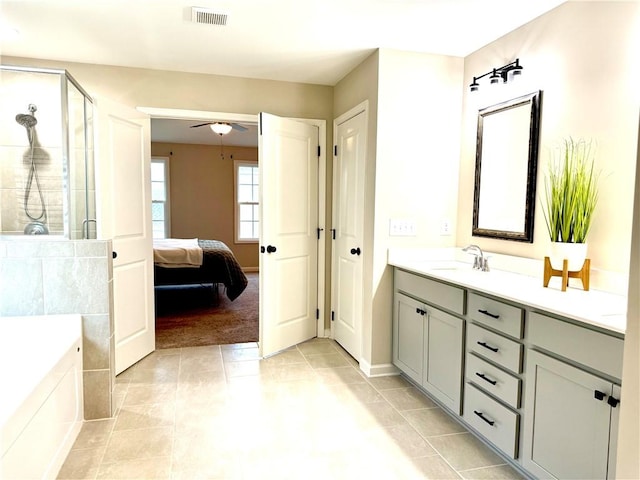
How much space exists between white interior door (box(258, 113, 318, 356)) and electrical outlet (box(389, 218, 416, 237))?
102cm

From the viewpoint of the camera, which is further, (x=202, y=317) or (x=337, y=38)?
(x=202, y=317)

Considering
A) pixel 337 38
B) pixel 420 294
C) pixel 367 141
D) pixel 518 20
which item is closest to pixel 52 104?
pixel 337 38

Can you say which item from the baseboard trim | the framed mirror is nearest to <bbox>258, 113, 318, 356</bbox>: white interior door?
the baseboard trim

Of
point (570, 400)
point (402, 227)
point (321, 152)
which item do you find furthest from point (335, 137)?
point (570, 400)

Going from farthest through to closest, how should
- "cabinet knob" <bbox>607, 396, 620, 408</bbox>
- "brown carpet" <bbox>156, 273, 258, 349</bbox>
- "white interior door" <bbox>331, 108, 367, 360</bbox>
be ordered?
"brown carpet" <bbox>156, 273, 258, 349</bbox> < "white interior door" <bbox>331, 108, 367, 360</bbox> < "cabinet knob" <bbox>607, 396, 620, 408</bbox>

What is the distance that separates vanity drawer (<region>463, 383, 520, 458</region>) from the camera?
6.44ft

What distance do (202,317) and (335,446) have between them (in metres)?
3.01

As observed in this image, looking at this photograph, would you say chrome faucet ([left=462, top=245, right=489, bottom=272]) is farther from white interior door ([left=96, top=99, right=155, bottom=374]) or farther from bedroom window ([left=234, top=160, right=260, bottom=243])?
bedroom window ([left=234, top=160, right=260, bottom=243])

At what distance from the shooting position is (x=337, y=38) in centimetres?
289

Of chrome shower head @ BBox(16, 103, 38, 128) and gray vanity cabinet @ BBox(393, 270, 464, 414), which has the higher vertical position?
chrome shower head @ BBox(16, 103, 38, 128)

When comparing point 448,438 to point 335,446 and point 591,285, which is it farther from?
point 591,285

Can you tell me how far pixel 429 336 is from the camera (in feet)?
8.75

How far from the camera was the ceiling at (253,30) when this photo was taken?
2.44 meters

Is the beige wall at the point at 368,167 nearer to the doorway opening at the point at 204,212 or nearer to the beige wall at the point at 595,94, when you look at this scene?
the beige wall at the point at 595,94
